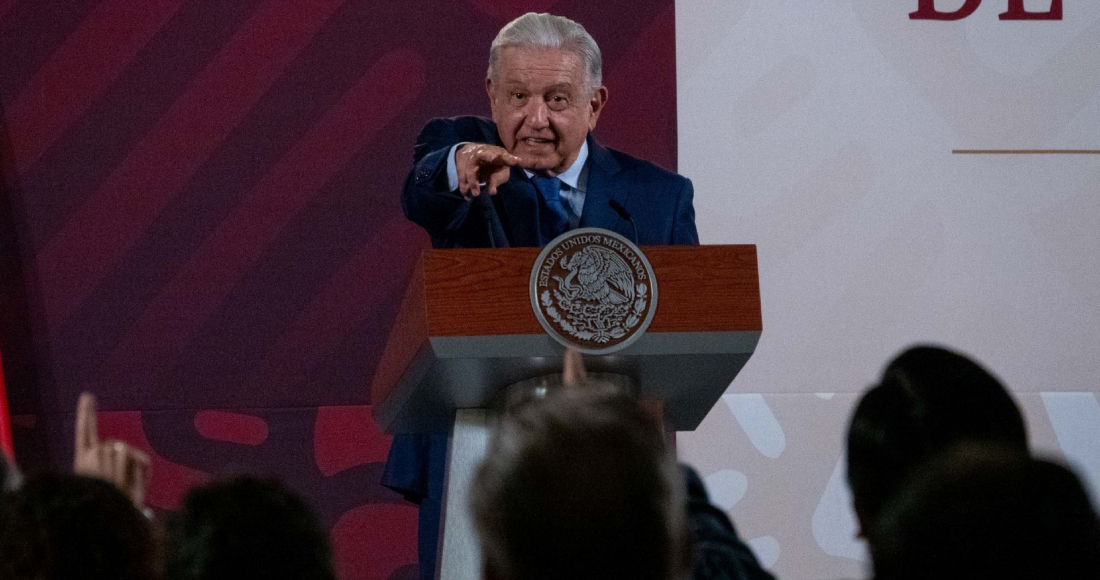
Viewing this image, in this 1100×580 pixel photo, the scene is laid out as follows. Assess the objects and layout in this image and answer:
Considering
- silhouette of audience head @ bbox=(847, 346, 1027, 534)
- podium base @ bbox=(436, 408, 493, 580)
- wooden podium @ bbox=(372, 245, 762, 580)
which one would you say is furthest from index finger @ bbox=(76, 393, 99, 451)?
silhouette of audience head @ bbox=(847, 346, 1027, 534)

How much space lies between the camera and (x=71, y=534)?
1.16m

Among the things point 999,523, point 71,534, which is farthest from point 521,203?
point 999,523

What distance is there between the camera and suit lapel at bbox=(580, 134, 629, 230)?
2541 millimetres

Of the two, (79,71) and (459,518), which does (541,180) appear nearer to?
(459,518)

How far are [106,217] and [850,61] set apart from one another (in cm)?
241

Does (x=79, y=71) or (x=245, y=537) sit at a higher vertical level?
(x=79, y=71)

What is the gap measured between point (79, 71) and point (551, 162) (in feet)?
6.96

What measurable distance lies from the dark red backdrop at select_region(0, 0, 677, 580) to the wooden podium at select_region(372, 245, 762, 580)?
6.92 ft

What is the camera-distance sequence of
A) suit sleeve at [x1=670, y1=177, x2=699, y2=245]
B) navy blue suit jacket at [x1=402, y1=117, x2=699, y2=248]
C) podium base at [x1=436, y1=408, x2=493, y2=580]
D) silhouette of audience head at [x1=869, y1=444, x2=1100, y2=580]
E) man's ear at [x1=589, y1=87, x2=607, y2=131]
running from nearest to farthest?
silhouette of audience head at [x1=869, y1=444, x2=1100, y2=580] → podium base at [x1=436, y1=408, x2=493, y2=580] → navy blue suit jacket at [x1=402, y1=117, x2=699, y2=248] → suit sleeve at [x1=670, y1=177, x2=699, y2=245] → man's ear at [x1=589, y1=87, x2=607, y2=131]

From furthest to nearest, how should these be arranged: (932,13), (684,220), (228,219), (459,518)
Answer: (932,13)
(228,219)
(684,220)
(459,518)

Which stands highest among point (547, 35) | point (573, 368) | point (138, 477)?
point (547, 35)

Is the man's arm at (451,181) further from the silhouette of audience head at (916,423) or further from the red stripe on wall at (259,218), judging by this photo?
the red stripe on wall at (259,218)

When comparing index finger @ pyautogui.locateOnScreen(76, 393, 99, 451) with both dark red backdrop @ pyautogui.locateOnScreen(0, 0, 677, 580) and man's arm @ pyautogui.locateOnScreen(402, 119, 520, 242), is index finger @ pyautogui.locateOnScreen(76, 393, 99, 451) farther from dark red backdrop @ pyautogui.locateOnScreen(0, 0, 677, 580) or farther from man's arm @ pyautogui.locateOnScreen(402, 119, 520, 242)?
dark red backdrop @ pyautogui.locateOnScreen(0, 0, 677, 580)

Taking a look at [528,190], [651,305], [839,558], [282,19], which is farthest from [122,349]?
[651,305]
